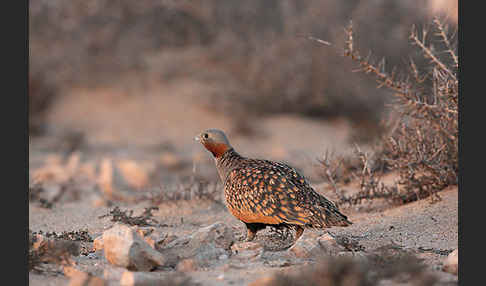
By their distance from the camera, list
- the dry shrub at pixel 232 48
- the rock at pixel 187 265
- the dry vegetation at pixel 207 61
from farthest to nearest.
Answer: the dry shrub at pixel 232 48
the dry vegetation at pixel 207 61
the rock at pixel 187 265

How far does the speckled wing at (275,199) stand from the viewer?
4047 millimetres

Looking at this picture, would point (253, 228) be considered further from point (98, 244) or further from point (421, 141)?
point (421, 141)

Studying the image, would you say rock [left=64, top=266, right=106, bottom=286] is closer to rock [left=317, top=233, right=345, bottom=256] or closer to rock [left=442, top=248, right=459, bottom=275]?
rock [left=317, top=233, right=345, bottom=256]

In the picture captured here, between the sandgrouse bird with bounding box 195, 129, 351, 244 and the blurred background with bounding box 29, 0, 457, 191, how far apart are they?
5.14 meters

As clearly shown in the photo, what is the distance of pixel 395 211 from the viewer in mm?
5363

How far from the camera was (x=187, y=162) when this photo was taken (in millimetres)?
9703

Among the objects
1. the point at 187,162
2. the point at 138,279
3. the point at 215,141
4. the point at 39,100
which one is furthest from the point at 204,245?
the point at 39,100

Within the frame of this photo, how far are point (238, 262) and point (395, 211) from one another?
221 cm

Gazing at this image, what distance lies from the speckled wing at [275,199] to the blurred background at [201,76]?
5.17 meters

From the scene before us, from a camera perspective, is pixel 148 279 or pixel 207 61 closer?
pixel 148 279

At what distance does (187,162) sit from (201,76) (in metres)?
2.86

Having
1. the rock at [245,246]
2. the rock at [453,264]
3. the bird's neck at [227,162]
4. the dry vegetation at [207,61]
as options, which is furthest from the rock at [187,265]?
the dry vegetation at [207,61]

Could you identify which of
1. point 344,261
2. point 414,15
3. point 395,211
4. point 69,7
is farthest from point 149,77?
point 344,261

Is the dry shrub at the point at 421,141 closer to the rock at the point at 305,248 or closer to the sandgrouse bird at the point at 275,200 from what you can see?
the sandgrouse bird at the point at 275,200
